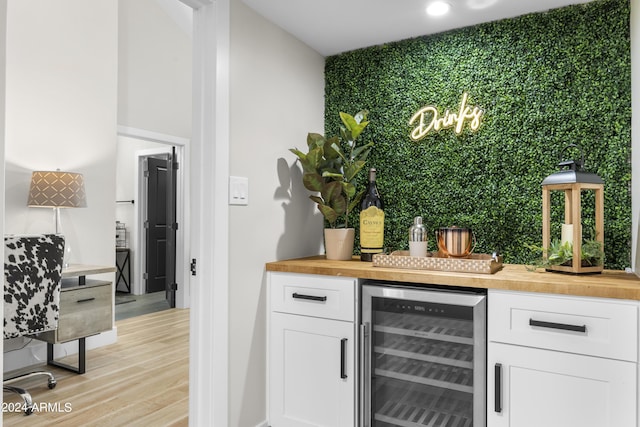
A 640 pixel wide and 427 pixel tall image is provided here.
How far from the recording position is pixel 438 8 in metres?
2.24

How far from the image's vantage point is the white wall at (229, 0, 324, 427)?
215cm

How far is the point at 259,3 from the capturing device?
222cm

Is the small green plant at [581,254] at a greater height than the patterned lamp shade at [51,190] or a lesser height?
lesser

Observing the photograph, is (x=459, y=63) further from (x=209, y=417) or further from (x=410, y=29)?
(x=209, y=417)

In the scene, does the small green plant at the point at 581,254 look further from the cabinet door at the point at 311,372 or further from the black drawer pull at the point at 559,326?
the cabinet door at the point at 311,372

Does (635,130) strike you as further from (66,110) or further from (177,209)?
(177,209)

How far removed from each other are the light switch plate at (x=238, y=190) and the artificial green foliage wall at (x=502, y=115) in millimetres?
898

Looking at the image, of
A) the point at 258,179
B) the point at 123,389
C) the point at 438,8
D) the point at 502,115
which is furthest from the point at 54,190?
the point at 502,115

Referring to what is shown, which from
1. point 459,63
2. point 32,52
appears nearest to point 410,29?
point 459,63

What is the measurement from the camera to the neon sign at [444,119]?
245 cm

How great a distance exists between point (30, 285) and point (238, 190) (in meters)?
1.59

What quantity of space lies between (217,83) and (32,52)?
241 centimetres

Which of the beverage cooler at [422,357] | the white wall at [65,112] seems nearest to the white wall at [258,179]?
the beverage cooler at [422,357]

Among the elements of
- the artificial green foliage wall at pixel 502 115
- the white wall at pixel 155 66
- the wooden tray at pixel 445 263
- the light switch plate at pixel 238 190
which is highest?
the white wall at pixel 155 66
